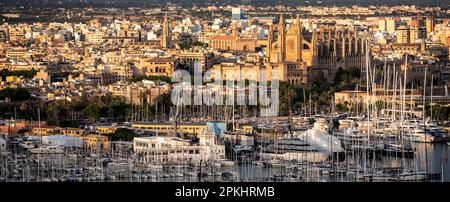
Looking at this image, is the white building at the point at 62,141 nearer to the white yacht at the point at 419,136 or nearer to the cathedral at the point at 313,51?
the white yacht at the point at 419,136

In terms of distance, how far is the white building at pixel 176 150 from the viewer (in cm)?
879

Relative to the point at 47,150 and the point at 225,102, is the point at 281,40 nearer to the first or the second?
the point at 225,102

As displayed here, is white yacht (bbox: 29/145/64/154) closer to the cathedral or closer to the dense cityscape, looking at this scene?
the dense cityscape

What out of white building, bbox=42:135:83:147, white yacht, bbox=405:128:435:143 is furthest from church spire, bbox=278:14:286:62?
white building, bbox=42:135:83:147

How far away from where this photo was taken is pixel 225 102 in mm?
13328

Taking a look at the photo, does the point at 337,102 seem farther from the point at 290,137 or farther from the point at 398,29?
the point at 398,29

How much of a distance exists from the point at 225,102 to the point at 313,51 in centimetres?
524

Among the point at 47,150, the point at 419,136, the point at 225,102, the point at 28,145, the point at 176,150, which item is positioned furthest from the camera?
the point at 225,102

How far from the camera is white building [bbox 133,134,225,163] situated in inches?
346

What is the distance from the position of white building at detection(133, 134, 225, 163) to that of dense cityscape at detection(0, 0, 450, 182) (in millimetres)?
20

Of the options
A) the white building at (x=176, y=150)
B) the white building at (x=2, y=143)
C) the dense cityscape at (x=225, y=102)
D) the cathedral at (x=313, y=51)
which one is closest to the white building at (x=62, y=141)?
the dense cityscape at (x=225, y=102)

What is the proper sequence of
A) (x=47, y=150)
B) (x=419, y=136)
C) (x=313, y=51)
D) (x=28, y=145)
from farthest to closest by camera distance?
(x=313, y=51) → (x=419, y=136) → (x=28, y=145) → (x=47, y=150)

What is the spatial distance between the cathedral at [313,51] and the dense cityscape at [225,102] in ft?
0.10

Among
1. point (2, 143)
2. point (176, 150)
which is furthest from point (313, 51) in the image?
point (176, 150)
